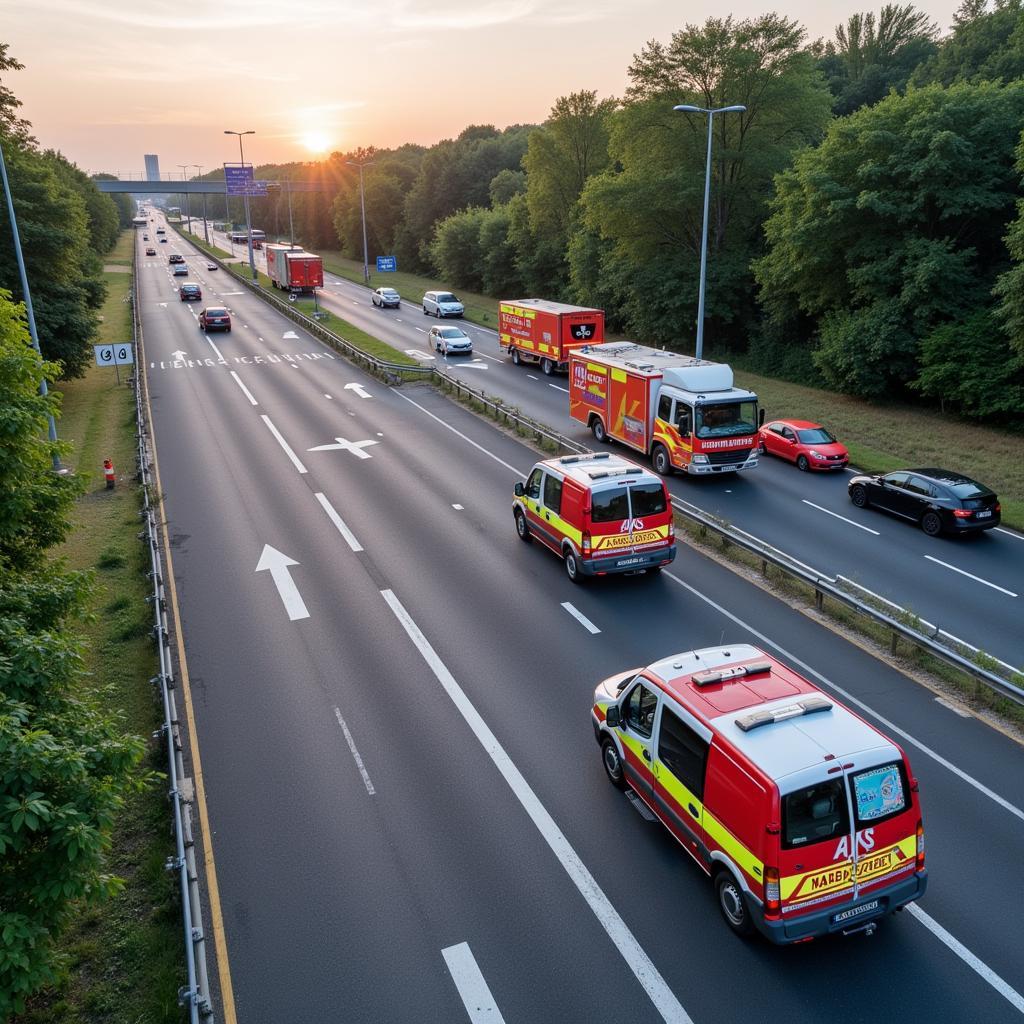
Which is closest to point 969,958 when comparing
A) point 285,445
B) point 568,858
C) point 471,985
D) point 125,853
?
point 568,858

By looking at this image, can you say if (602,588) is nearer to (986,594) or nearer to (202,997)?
(986,594)

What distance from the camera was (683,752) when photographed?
30.9 feet

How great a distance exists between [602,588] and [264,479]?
1201 cm

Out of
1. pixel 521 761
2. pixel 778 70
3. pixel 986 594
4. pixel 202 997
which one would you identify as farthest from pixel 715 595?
pixel 778 70

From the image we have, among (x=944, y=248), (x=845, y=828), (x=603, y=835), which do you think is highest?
(x=944, y=248)

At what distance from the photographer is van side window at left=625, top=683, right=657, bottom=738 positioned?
10180 millimetres

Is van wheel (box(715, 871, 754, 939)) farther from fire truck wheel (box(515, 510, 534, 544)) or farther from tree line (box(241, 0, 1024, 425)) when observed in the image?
tree line (box(241, 0, 1024, 425))

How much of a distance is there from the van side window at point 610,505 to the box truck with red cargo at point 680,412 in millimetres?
7928

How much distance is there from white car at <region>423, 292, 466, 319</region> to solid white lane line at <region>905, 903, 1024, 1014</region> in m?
55.4

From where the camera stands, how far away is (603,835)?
34.0 ft

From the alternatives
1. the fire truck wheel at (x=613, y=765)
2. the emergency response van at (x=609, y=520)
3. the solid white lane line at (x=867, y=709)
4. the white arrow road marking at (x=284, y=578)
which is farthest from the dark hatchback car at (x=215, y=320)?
the fire truck wheel at (x=613, y=765)

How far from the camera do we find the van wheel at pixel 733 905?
28.0ft

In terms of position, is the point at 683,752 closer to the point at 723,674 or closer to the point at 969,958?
the point at 723,674

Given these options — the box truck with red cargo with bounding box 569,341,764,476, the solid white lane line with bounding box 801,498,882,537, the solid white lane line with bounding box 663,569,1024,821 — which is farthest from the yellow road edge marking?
the solid white lane line with bounding box 801,498,882,537
